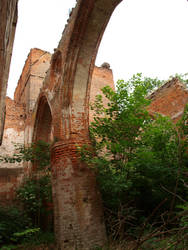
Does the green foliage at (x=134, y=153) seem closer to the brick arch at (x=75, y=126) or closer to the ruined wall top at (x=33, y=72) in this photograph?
the brick arch at (x=75, y=126)

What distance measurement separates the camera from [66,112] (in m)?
5.63

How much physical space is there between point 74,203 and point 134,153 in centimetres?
177

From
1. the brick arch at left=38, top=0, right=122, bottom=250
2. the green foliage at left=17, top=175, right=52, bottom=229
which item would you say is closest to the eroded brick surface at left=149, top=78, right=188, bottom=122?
the brick arch at left=38, top=0, right=122, bottom=250

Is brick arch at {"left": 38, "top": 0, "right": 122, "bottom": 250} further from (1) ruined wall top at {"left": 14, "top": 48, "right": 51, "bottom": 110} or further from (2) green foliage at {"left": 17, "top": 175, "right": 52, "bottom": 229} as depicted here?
(1) ruined wall top at {"left": 14, "top": 48, "right": 51, "bottom": 110}

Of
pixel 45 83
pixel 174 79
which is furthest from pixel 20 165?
pixel 174 79

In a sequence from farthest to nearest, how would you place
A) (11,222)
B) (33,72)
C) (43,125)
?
(33,72)
(43,125)
(11,222)

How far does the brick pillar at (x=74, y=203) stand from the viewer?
4.39m

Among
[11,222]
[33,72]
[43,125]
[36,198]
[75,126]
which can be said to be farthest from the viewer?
[33,72]

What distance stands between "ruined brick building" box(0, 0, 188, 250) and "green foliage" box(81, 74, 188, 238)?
0.51 meters

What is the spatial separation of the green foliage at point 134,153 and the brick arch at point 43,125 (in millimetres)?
3586

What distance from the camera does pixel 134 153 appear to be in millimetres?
4480

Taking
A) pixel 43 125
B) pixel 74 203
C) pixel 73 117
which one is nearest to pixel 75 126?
pixel 73 117

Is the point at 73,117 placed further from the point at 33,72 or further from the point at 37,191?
the point at 33,72

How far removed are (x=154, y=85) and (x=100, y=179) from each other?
57.4 feet
